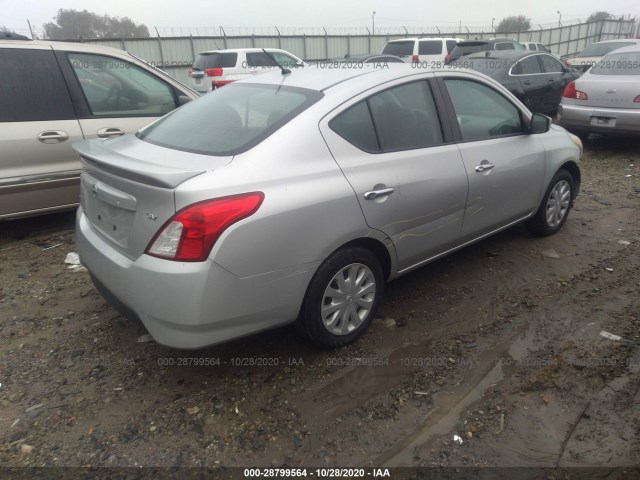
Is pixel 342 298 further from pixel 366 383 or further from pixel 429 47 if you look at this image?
pixel 429 47

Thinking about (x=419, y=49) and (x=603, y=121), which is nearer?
(x=603, y=121)

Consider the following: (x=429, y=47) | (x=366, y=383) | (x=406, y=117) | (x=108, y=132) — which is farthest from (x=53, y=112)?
(x=429, y=47)

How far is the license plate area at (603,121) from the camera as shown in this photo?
7.05 metres

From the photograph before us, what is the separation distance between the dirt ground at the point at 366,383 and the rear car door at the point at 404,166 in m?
0.59

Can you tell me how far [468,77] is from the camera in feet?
11.7

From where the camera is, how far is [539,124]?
3.87 m

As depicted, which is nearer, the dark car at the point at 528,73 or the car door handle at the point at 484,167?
the car door handle at the point at 484,167

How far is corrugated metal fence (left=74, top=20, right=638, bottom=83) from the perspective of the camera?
1848cm

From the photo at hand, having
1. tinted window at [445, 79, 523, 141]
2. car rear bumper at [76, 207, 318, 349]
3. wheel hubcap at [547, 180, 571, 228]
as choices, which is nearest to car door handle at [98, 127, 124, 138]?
car rear bumper at [76, 207, 318, 349]

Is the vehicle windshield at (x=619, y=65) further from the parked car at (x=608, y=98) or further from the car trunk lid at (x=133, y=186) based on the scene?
the car trunk lid at (x=133, y=186)

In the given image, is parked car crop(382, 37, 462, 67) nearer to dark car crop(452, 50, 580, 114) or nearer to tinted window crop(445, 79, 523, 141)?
dark car crop(452, 50, 580, 114)

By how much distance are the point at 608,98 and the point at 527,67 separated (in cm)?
240

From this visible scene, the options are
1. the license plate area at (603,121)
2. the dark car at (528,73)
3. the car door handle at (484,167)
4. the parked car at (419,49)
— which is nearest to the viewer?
the car door handle at (484,167)

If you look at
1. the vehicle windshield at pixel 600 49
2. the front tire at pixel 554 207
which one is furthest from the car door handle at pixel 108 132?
the vehicle windshield at pixel 600 49
